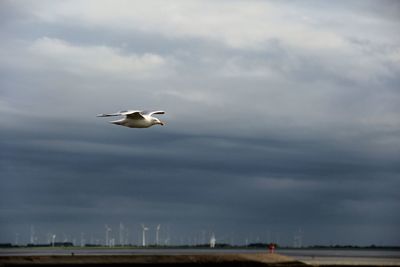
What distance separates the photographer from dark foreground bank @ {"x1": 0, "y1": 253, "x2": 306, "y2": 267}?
234 ft

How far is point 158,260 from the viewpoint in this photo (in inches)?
2891

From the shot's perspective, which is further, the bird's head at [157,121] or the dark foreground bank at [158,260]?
the bird's head at [157,121]

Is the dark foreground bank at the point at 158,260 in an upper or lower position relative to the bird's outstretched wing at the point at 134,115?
lower

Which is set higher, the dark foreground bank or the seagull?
the seagull

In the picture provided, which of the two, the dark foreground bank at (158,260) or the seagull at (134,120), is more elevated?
the seagull at (134,120)

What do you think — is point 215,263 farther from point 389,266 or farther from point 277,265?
point 389,266

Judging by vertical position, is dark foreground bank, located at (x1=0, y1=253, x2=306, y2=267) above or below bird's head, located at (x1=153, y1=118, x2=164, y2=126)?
below

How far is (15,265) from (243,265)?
18.4 meters

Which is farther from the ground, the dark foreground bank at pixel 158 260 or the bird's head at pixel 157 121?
the bird's head at pixel 157 121

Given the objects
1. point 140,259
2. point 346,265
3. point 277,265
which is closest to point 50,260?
point 140,259

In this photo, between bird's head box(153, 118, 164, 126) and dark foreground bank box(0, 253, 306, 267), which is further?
bird's head box(153, 118, 164, 126)

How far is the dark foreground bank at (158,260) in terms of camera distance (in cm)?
7138

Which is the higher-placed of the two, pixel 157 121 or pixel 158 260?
pixel 157 121

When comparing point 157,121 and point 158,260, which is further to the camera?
point 157,121
